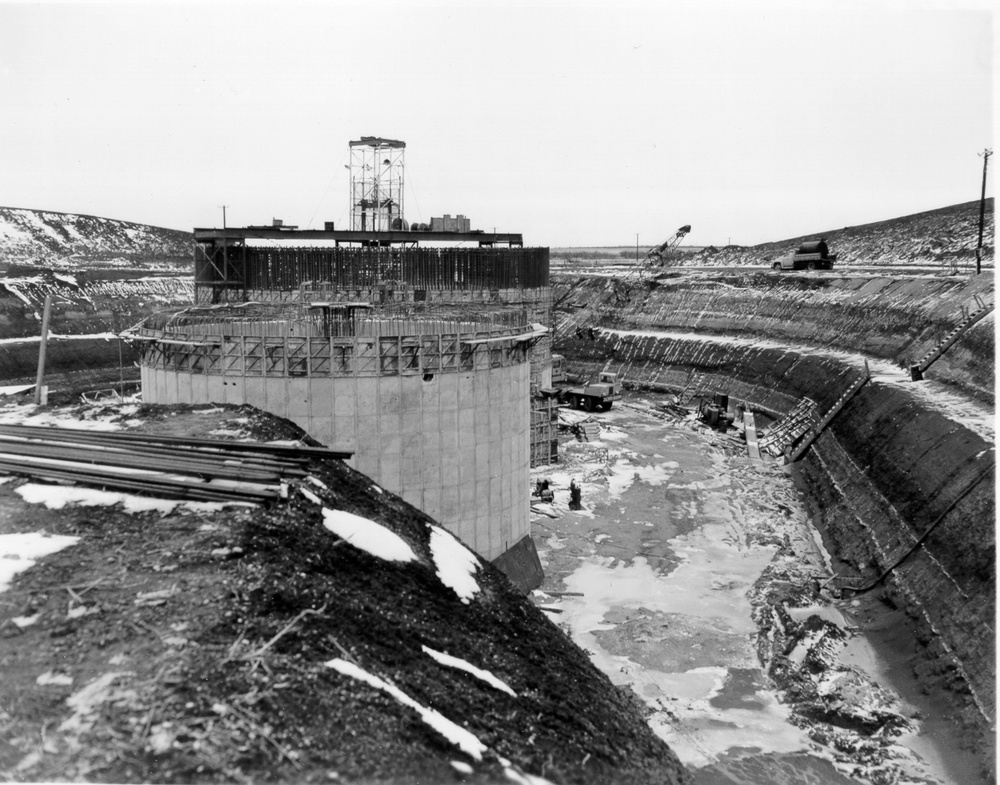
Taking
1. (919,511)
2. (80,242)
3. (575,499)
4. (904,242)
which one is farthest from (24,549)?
(80,242)

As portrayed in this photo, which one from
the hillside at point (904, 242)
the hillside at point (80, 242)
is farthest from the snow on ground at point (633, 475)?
the hillside at point (80, 242)

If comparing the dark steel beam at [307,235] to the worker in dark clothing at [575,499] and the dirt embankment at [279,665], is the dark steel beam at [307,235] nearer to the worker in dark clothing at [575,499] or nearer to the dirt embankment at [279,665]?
the worker in dark clothing at [575,499]

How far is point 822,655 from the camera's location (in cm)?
2233

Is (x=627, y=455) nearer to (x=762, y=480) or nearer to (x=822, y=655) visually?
(x=762, y=480)

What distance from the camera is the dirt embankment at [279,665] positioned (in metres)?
7.77

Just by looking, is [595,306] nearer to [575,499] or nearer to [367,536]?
[575,499]

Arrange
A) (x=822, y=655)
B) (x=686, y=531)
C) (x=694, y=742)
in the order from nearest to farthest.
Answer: (x=694, y=742)
(x=822, y=655)
(x=686, y=531)

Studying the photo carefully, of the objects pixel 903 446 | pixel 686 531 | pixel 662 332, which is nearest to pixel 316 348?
pixel 686 531

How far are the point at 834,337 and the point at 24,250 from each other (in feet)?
336

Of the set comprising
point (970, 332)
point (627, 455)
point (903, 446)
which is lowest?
point (627, 455)

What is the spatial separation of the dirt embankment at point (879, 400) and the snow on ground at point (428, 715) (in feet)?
41.2

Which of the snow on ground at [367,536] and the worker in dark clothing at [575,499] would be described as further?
the worker in dark clothing at [575,499]

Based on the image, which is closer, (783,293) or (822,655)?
(822,655)

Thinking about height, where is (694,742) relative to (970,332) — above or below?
below
